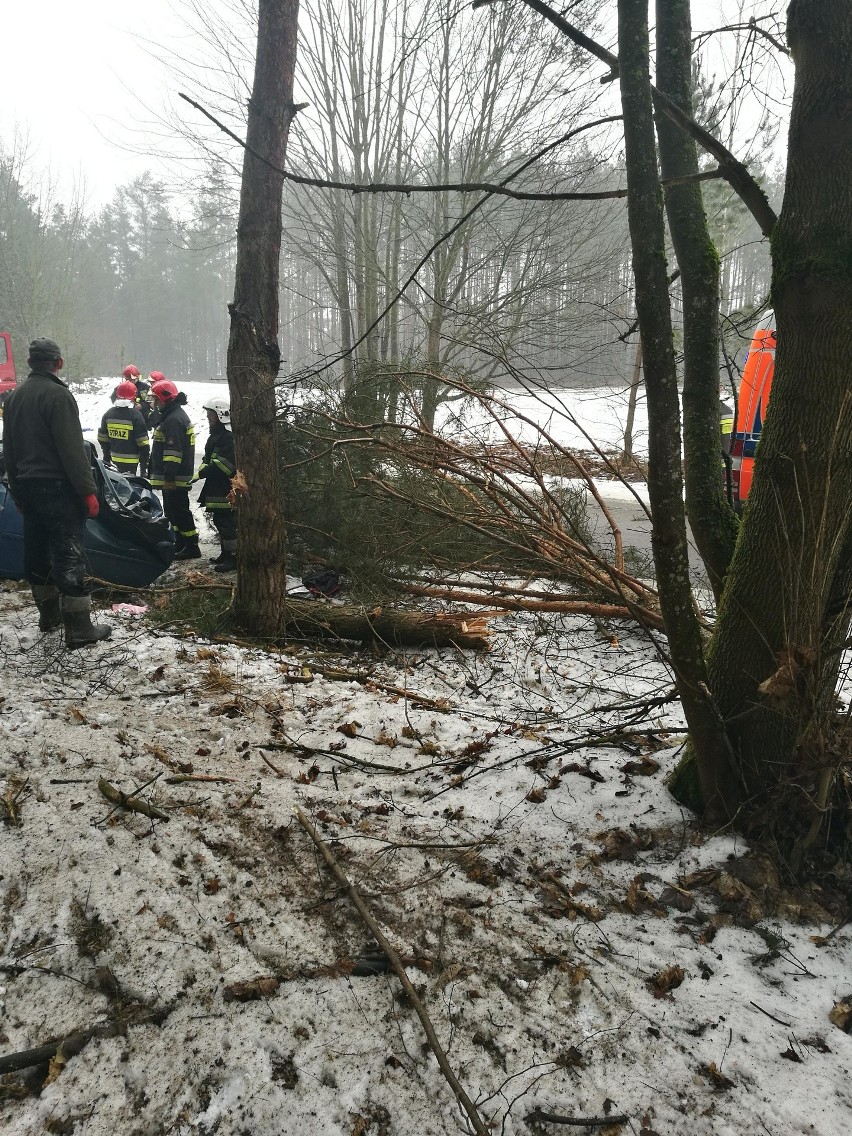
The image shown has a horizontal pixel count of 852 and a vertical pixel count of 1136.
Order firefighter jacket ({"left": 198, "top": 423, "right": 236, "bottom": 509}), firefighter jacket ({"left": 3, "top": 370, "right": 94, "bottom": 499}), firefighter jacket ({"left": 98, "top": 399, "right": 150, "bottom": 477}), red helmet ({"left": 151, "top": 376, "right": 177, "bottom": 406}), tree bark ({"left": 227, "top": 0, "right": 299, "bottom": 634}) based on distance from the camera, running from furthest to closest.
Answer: firefighter jacket ({"left": 98, "top": 399, "right": 150, "bottom": 477}), red helmet ({"left": 151, "top": 376, "right": 177, "bottom": 406}), firefighter jacket ({"left": 198, "top": 423, "right": 236, "bottom": 509}), firefighter jacket ({"left": 3, "top": 370, "right": 94, "bottom": 499}), tree bark ({"left": 227, "top": 0, "right": 299, "bottom": 634})

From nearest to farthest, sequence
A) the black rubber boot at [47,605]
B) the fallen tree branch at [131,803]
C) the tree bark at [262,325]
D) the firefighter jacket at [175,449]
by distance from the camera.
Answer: the fallen tree branch at [131,803]
the tree bark at [262,325]
the black rubber boot at [47,605]
the firefighter jacket at [175,449]

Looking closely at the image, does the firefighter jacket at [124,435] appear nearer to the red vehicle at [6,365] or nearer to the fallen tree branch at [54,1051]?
the red vehicle at [6,365]

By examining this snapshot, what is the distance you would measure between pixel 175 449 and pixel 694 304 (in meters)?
5.91

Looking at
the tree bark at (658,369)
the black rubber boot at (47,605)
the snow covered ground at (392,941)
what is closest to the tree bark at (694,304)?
the tree bark at (658,369)

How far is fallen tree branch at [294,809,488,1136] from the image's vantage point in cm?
146

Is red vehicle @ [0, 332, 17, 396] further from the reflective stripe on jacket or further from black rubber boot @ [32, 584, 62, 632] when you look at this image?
black rubber boot @ [32, 584, 62, 632]

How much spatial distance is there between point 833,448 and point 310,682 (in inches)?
119

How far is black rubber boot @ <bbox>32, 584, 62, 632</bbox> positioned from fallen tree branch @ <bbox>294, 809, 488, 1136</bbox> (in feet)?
9.87

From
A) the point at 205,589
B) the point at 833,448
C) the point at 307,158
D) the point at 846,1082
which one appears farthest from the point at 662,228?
the point at 307,158

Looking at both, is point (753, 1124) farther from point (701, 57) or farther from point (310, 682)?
point (701, 57)

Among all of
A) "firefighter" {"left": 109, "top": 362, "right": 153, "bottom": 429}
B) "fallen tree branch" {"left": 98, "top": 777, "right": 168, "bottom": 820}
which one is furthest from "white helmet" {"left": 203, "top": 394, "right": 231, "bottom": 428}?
"fallen tree branch" {"left": 98, "top": 777, "right": 168, "bottom": 820}

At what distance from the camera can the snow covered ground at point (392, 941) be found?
5.05 ft

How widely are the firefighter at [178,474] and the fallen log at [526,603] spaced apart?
10.5 feet

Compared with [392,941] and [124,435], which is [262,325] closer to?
[392,941]
